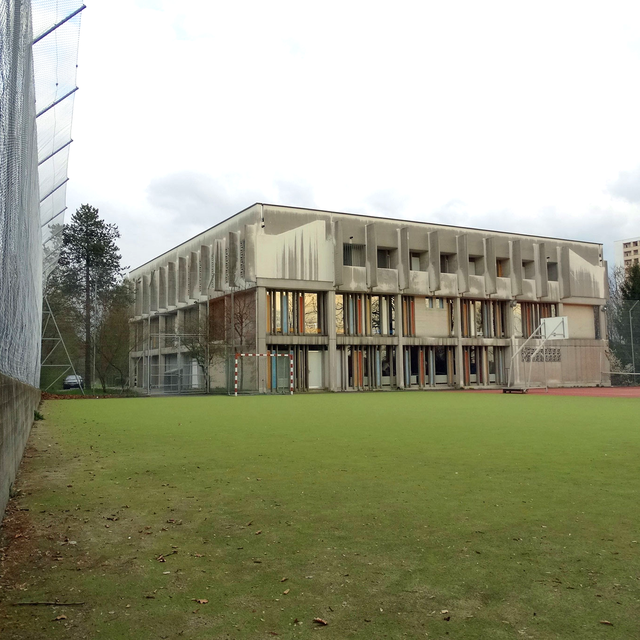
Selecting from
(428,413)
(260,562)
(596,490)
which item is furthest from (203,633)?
(428,413)

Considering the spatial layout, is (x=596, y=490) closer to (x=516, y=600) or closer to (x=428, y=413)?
(x=516, y=600)

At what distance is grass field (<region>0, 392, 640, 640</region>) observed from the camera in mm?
3105

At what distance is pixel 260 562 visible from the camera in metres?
3.97

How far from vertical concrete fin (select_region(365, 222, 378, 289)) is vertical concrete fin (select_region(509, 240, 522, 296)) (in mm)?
11051

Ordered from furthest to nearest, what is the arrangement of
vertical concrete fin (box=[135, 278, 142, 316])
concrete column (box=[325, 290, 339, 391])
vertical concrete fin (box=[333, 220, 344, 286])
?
vertical concrete fin (box=[135, 278, 142, 316]) < concrete column (box=[325, 290, 339, 391]) < vertical concrete fin (box=[333, 220, 344, 286])

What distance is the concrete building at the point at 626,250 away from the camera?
150938 mm

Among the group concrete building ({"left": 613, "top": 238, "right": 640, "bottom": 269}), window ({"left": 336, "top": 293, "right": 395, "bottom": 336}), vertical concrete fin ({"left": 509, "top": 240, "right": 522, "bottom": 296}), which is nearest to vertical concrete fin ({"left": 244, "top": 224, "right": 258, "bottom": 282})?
window ({"left": 336, "top": 293, "right": 395, "bottom": 336})

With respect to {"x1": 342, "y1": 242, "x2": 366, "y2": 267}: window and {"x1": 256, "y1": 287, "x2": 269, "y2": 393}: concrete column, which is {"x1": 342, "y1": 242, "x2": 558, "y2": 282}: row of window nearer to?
{"x1": 342, "y1": 242, "x2": 366, "y2": 267}: window

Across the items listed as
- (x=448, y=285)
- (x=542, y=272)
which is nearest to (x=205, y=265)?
(x=448, y=285)

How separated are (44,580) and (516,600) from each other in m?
2.59

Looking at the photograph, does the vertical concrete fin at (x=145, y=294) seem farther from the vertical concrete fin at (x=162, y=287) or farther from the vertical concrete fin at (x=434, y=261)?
the vertical concrete fin at (x=434, y=261)

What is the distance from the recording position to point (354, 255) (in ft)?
133

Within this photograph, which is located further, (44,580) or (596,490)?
(596,490)

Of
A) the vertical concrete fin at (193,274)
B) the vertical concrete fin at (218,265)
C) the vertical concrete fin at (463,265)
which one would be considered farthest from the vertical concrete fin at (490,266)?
the vertical concrete fin at (193,274)
